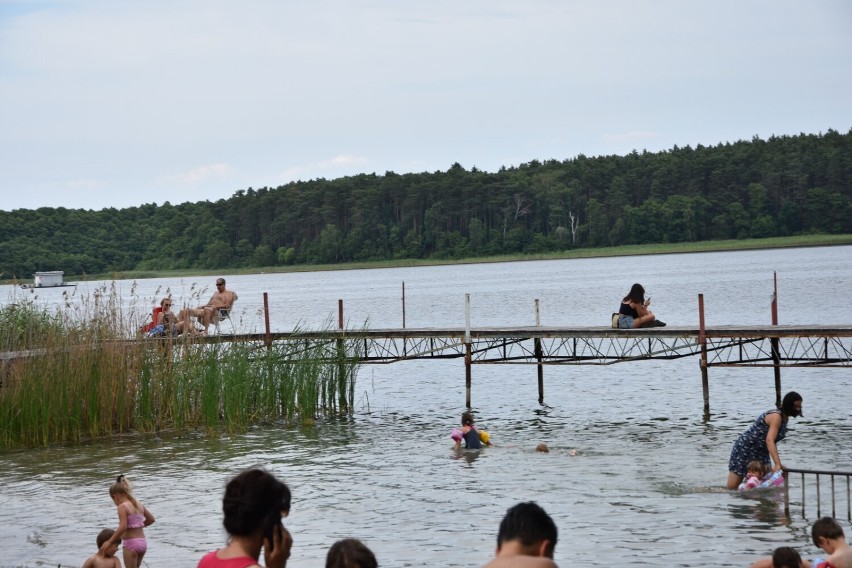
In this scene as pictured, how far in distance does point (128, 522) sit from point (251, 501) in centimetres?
570

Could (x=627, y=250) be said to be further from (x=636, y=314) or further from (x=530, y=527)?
(x=530, y=527)

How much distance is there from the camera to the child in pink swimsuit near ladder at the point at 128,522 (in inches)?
383

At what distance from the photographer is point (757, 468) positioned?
1438 cm

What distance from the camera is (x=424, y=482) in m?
17.2

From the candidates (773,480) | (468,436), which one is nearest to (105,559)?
(773,480)

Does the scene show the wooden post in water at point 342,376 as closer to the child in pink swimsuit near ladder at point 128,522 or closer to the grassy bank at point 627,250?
the child in pink swimsuit near ladder at point 128,522

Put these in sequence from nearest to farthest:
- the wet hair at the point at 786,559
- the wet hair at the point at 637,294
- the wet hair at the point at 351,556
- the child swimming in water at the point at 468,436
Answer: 1. the wet hair at the point at 351,556
2. the wet hair at the point at 786,559
3. the child swimming in water at the point at 468,436
4. the wet hair at the point at 637,294

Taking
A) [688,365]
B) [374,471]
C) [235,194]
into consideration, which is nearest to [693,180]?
[235,194]

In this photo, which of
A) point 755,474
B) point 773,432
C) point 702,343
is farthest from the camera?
point 702,343

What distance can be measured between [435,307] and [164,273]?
1536 inches

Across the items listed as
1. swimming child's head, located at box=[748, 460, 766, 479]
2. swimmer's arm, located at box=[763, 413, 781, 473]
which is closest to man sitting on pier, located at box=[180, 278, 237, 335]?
swimming child's head, located at box=[748, 460, 766, 479]

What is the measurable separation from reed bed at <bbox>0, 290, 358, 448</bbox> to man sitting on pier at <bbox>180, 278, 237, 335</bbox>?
42.0 inches

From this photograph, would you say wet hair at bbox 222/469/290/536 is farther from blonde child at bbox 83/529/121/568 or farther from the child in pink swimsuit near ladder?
blonde child at bbox 83/529/121/568

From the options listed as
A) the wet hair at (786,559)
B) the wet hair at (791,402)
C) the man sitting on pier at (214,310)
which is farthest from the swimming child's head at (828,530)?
the man sitting on pier at (214,310)
